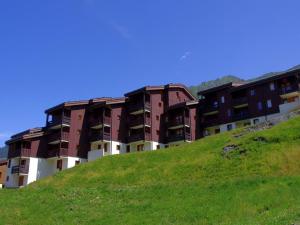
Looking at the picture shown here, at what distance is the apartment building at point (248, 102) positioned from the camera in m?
65.9

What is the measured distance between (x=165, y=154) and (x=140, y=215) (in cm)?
2445

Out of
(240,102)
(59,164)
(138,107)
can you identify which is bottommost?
(59,164)

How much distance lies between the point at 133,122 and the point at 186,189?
42.8 meters

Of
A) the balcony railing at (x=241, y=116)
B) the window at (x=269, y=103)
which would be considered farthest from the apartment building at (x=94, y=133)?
the window at (x=269, y=103)

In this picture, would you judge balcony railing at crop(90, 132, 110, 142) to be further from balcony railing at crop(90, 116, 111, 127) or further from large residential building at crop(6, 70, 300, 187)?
balcony railing at crop(90, 116, 111, 127)

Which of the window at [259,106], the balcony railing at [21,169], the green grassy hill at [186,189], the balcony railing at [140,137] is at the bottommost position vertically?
the green grassy hill at [186,189]

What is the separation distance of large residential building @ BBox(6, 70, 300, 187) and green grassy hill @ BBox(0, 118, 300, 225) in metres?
19.0

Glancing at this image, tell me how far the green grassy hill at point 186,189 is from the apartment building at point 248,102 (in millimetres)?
19321

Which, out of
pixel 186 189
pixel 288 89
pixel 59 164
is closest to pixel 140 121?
pixel 59 164

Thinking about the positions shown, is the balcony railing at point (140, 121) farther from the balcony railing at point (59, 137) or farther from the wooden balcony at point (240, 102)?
the wooden balcony at point (240, 102)

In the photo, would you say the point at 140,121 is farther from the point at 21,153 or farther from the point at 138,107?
the point at 21,153

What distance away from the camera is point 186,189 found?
1233 inches

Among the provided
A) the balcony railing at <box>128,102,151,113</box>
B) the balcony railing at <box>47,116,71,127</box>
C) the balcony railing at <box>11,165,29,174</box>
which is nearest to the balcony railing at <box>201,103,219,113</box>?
the balcony railing at <box>128,102,151,113</box>

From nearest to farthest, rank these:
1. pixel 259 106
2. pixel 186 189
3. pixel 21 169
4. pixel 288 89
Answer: pixel 186 189, pixel 288 89, pixel 21 169, pixel 259 106
